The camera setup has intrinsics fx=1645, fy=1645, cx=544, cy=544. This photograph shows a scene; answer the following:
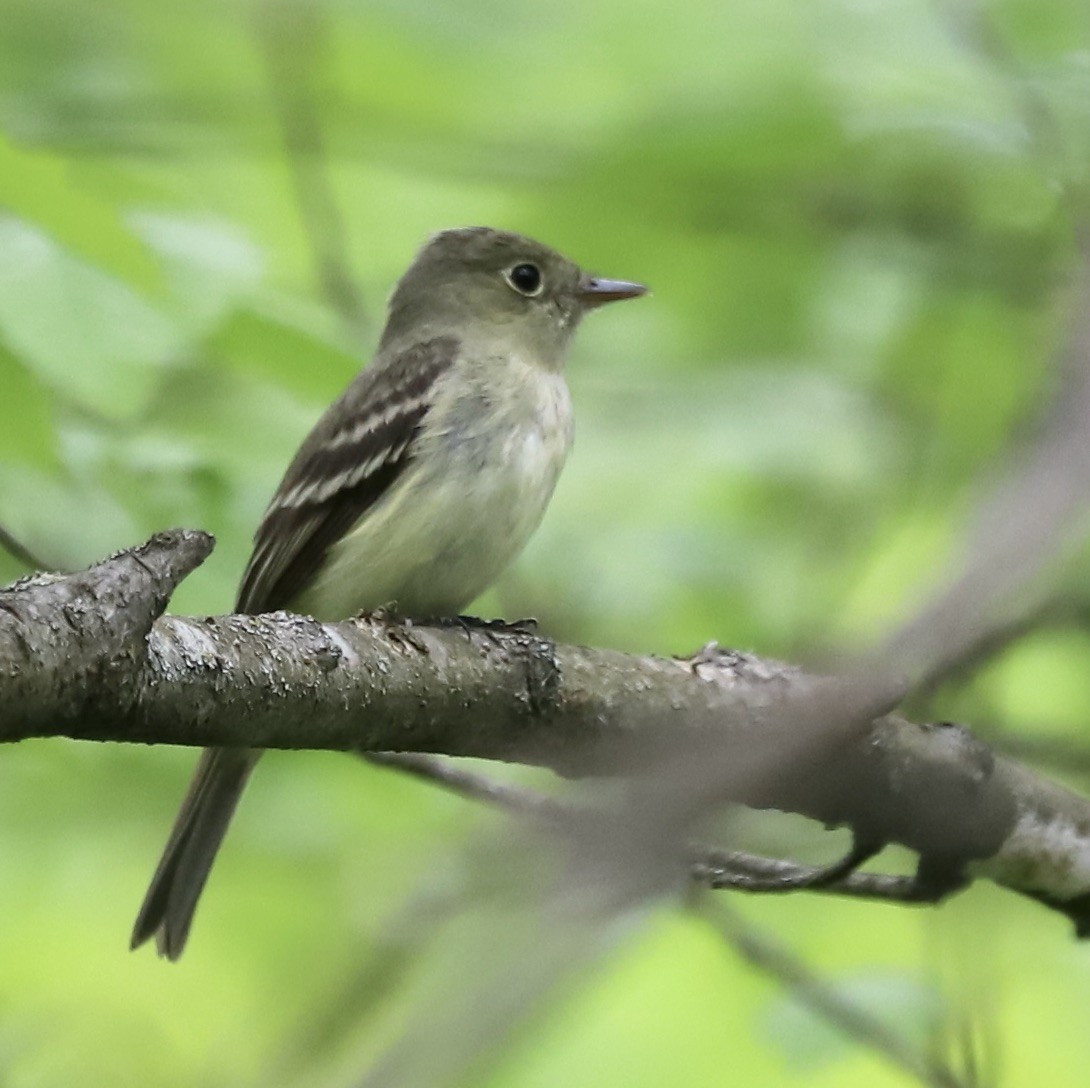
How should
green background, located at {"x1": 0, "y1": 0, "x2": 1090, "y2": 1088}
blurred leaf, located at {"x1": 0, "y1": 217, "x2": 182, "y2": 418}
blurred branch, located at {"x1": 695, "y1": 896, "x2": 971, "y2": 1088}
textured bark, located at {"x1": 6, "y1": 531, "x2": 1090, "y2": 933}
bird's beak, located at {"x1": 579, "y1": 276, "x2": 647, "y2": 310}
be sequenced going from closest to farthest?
textured bark, located at {"x1": 6, "y1": 531, "x2": 1090, "y2": 933} < blurred leaf, located at {"x1": 0, "y1": 217, "x2": 182, "y2": 418} < blurred branch, located at {"x1": 695, "y1": 896, "x2": 971, "y2": 1088} < green background, located at {"x1": 0, "y1": 0, "x2": 1090, "y2": 1088} < bird's beak, located at {"x1": 579, "y1": 276, "x2": 647, "y2": 310}

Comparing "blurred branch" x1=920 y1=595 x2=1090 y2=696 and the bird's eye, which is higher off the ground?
the bird's eye

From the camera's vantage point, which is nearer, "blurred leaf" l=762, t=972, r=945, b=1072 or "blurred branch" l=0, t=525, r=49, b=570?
"blurred branch" l=0, t=525, r=49, b=570

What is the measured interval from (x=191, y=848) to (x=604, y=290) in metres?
2.42

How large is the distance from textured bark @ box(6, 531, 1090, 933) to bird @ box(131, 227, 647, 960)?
1.19 metres

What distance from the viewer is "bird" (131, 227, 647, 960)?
4934 mm

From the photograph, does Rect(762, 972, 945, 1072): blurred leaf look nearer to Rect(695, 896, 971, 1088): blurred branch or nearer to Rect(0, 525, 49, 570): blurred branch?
Rect(695, 896, 971, 1088): blurred branch

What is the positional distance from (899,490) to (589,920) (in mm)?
4624

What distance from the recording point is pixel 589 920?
98 cm

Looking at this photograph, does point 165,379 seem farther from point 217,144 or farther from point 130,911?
point 130,911

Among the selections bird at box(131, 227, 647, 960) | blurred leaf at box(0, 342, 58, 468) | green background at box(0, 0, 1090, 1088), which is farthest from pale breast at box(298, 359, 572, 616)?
blurred leaf at box(0, 342, 58, 468)

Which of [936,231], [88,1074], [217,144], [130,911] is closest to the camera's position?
[88,1074]

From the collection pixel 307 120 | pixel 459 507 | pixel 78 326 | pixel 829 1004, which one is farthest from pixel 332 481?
pixel 829 1004

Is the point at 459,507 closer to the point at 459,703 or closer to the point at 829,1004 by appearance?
the point at 459,703

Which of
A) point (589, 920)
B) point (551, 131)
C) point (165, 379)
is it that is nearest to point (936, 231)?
point (551, 131)
